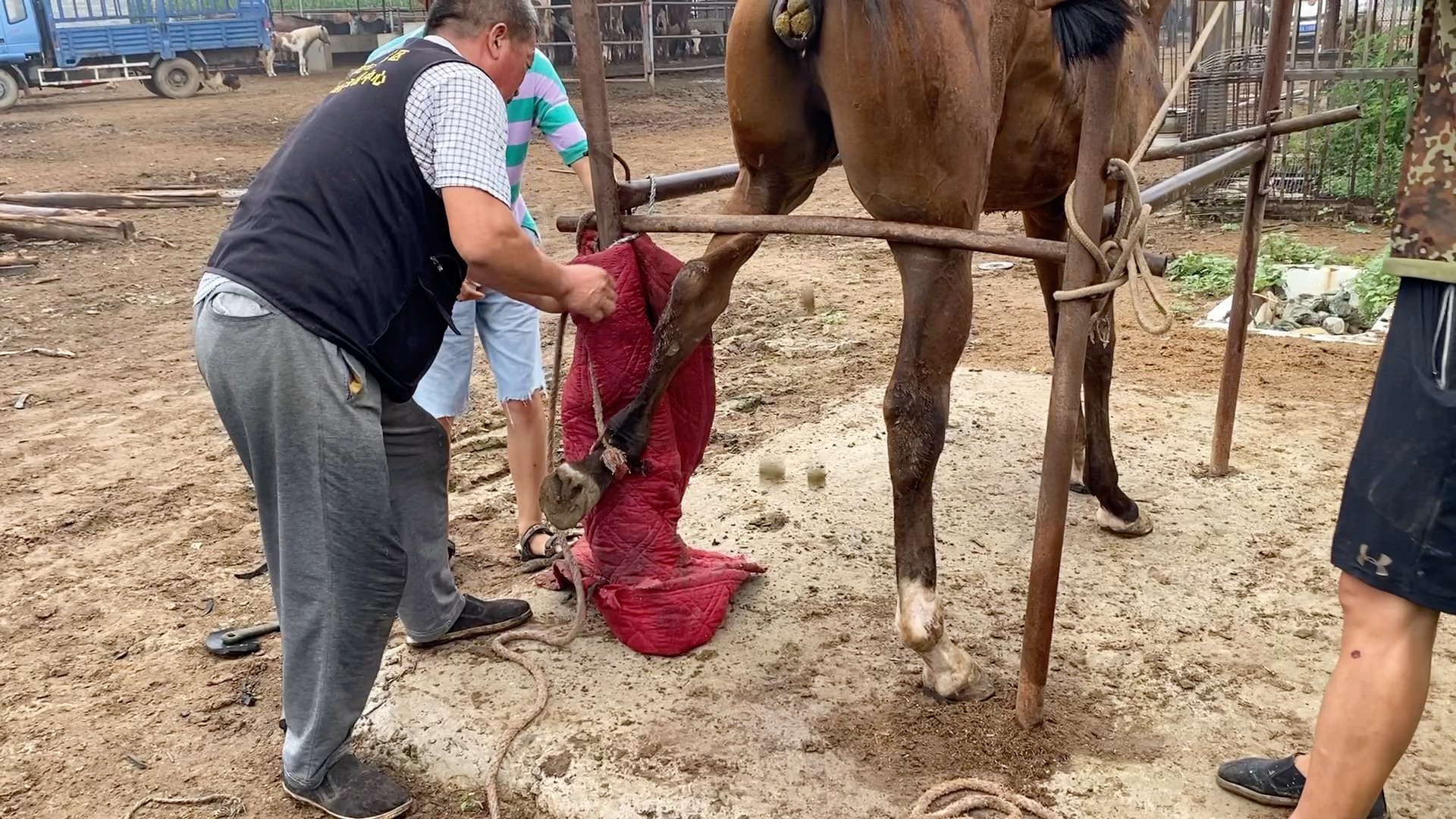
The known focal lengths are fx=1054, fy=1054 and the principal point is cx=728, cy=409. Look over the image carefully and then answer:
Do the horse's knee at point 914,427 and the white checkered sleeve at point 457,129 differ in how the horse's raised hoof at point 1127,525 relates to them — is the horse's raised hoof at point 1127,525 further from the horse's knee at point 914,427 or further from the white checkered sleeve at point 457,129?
the white checkered sleeve at point 457,129

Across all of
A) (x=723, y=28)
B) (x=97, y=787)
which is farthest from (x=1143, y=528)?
(x=723, y=28)

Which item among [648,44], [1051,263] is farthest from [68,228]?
[648,44]

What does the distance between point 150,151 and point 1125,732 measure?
13819 mm

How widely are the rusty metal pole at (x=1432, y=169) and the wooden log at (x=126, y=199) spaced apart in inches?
416

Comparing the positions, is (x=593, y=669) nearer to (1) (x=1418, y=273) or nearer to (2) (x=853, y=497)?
(2) (x=853, y=497)

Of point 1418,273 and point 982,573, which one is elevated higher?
point 1418,273

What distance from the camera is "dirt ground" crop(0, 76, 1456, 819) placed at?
2.47m

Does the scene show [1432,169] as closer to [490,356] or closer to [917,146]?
[917,146]

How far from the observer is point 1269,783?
221 centimetres

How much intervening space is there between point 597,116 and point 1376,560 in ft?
6.19

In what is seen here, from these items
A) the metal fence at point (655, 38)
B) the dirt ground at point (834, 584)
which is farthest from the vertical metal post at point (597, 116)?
the metal fence at point (655, 38)

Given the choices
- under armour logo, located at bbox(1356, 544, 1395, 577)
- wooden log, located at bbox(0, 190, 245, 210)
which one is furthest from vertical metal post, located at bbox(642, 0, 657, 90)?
under armour logo, located at bbox(1356, 544, 1395, 577)

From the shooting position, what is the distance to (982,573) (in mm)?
3229

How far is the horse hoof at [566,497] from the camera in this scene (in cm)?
271
